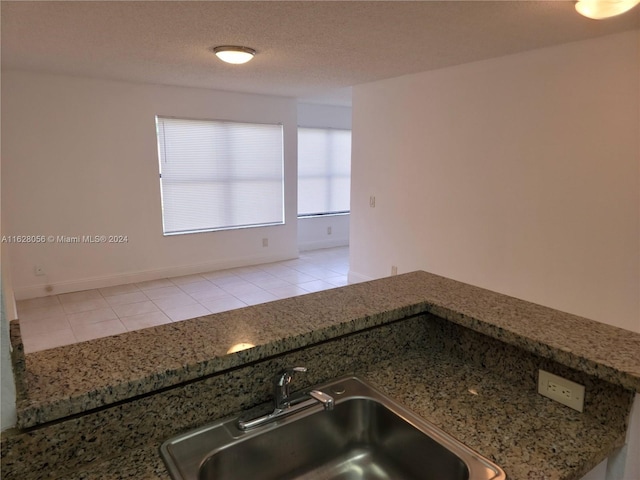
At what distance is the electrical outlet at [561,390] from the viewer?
1049 millimetres

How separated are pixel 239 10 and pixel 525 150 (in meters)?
2.38

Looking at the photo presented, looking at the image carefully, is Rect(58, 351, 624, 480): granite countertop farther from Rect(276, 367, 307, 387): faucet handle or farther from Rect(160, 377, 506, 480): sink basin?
Rect(276, 367, 307, 387): faucet handle

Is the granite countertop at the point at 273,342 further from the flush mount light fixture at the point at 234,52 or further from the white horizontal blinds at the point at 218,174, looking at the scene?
the white horizontal blinds at the point at 218,174

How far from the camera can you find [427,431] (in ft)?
3.26

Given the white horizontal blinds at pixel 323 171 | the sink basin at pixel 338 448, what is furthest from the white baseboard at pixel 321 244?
the sink basin at pixel 338 448

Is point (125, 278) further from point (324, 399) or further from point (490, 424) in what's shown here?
point (490, 424)

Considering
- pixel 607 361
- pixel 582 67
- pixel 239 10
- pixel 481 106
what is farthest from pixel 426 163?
pixel 607 361

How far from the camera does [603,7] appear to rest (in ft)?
6.86

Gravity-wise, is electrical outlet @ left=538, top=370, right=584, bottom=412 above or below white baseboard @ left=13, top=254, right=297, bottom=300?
above

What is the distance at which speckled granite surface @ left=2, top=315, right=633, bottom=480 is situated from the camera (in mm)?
848

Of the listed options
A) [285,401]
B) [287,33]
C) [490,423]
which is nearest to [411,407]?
[490,423]

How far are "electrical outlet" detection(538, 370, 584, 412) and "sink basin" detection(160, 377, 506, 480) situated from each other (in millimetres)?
344

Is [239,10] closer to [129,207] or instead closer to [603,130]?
[603,130]

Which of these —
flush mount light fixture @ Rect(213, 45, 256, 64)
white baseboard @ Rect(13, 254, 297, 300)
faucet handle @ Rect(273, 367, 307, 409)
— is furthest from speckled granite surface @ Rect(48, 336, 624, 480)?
white baseboard @ Rect(13, 254, 297, 300)
